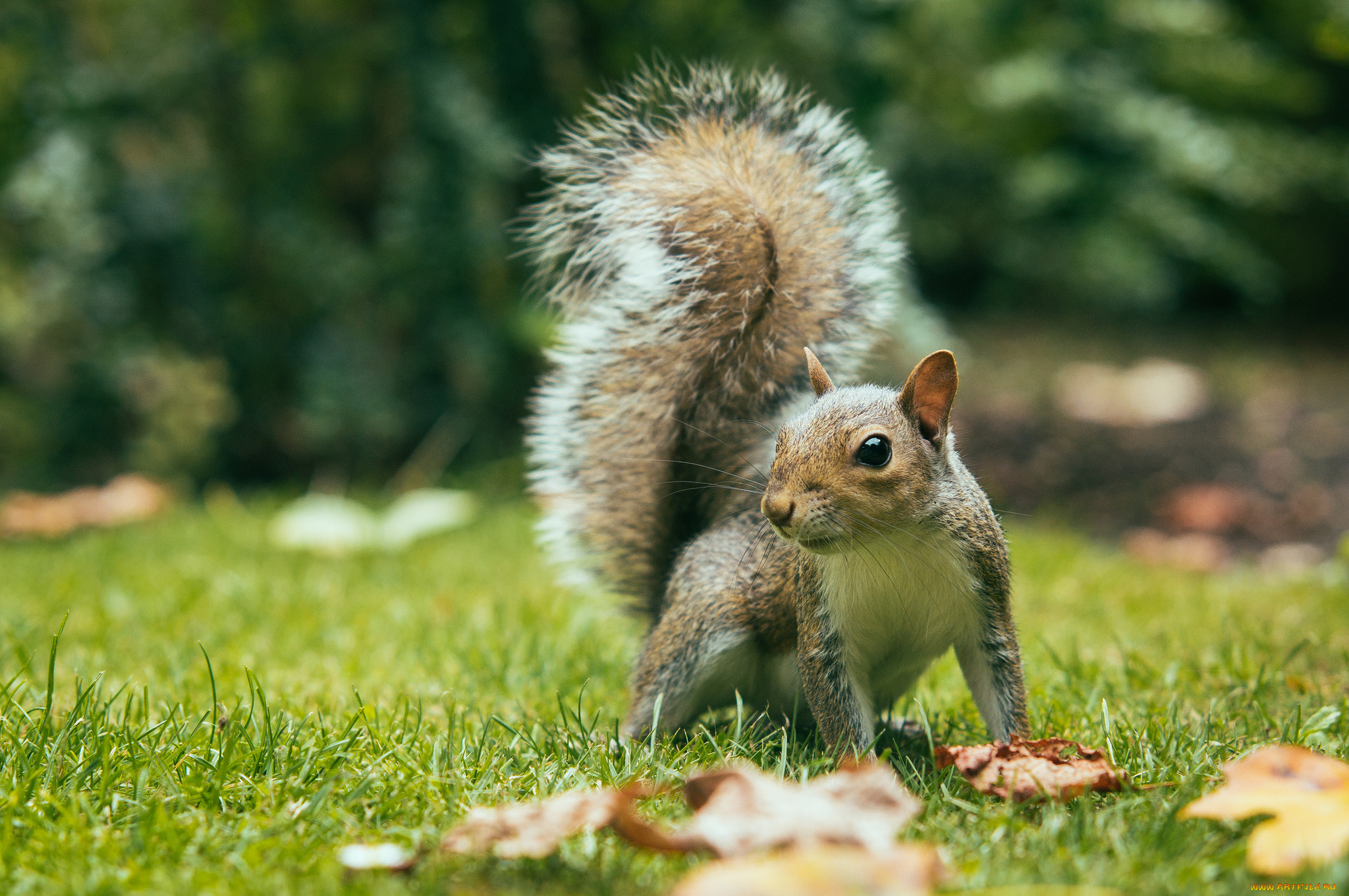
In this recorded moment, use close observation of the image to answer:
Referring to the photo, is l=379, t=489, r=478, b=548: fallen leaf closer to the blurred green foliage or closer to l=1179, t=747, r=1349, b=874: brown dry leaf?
the blurred green foliage

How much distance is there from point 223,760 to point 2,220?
16.2ft

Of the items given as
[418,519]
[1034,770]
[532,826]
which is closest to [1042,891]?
[1034,770]

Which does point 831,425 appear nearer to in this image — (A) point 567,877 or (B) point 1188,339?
(A) point 567,877

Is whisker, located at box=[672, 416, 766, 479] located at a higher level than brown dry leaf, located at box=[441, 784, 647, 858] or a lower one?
higher

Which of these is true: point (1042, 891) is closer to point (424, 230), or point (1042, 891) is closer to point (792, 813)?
point (792, 813)

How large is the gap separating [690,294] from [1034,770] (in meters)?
0.93

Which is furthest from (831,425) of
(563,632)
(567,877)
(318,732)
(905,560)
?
(563,632)

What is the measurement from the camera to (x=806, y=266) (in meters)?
1.83

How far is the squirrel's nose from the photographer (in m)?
1.39

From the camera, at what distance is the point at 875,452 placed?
1.43m

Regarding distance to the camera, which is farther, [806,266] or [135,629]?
[135,629]

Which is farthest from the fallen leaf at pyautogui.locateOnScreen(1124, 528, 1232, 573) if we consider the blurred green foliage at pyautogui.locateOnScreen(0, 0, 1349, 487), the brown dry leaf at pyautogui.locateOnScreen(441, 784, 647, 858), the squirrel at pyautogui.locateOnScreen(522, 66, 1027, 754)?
the brown dry leaf at pyautogui.locateOnScreen(441, 784, 647, 858)

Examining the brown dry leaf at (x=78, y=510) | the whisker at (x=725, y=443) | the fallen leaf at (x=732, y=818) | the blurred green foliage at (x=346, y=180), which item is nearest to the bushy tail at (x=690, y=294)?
the whisker at (x=725, y=443)

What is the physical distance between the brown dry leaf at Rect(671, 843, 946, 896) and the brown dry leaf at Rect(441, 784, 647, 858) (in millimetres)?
206
